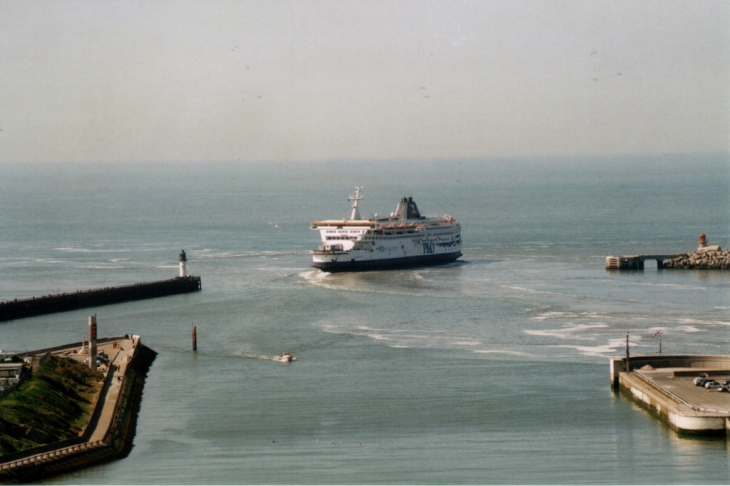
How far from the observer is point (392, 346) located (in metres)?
44.2

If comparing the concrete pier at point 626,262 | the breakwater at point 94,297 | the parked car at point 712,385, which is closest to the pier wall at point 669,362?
the parked car at point 712,385

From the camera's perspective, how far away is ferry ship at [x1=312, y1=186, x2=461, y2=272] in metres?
70.4

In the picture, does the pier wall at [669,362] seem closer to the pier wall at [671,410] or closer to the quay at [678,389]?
the quay at [678,389]

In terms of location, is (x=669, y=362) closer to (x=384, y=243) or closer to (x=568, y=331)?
(x=568, y=331)

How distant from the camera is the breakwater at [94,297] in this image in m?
52.1

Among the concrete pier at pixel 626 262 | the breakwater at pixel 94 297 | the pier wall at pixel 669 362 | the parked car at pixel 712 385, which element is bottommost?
the parked car at pixel 712 385

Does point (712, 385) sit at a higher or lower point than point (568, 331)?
lower

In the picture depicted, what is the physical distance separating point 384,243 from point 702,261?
17770 mm

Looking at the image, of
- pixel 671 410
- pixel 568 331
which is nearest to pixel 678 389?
pixel 671 410

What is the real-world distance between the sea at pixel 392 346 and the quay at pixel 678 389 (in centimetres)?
54

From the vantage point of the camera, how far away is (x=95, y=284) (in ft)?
199

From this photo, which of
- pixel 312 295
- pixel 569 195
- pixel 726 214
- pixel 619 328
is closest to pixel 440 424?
pixel 619 328

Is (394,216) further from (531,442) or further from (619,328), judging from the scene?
(531,442)

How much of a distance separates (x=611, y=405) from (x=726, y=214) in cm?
7748
